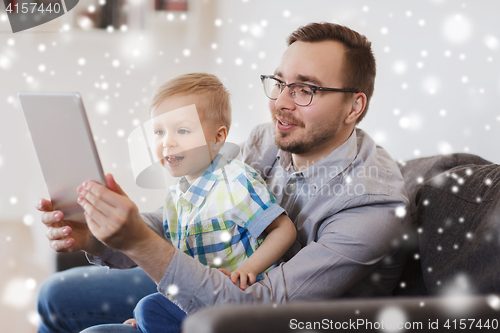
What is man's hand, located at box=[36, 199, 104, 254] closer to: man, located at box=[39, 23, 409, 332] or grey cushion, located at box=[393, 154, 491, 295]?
man, located at box=[39, 23, 409, 332]

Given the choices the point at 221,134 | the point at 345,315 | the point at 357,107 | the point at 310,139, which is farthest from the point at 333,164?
the point at 345,315

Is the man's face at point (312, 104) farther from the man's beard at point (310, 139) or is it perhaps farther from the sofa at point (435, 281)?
the sofa at point (435, 281)

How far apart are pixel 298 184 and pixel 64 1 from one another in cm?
316

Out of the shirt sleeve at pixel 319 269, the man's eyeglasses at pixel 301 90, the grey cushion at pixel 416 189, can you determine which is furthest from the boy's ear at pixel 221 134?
the grey cushion at pixel 416 189

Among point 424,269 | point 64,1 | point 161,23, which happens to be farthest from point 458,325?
point 64,1

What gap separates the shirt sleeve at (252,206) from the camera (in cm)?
101

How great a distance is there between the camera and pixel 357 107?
1.31 metres

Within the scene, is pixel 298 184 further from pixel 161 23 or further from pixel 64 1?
pixel 64 1

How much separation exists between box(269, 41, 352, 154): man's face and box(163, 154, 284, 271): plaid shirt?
0.23 metres

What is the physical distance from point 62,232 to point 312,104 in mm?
776

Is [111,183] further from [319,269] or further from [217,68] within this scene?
[217,68]

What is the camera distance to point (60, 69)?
3.51 meters

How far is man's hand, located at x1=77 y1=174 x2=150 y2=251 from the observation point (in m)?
0.71

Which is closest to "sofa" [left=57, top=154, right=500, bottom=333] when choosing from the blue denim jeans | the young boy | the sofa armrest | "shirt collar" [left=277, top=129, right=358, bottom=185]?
the sofa armrest
